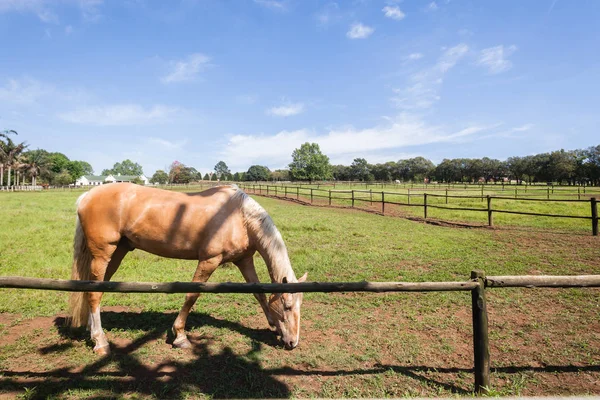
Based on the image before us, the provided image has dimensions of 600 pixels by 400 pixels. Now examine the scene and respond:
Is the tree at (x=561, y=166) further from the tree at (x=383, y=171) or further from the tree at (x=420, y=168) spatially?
the tree at (x=383, y=171)

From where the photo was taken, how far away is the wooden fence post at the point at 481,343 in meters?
2.64

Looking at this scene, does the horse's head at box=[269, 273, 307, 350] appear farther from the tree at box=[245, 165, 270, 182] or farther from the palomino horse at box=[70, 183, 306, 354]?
the tree at box=[245, 165, 270, 182]

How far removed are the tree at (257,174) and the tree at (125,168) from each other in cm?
6161

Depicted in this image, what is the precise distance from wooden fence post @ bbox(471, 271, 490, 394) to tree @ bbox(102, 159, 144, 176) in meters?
168

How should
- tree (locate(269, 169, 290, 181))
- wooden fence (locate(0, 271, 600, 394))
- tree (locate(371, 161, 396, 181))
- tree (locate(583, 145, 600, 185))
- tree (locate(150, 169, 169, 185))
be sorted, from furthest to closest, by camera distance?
1. tree (locate(371, 161, 396, 181))
2. tree (locate(269, 169, 290, 181))
3. tree (locate(150, 169, 169, 185))
4. tree (locate(583, 145, 600, 185))
5. wooden fence (locate(0, 271, 600, 394))

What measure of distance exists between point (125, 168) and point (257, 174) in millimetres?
78270

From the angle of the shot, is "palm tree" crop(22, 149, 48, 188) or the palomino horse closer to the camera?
the palomino horse

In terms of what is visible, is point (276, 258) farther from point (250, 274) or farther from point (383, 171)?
point (383, 171)

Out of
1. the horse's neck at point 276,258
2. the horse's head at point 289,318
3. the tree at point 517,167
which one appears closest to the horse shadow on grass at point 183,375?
the horse's head at point 289,318

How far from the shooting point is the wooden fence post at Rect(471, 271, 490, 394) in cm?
264

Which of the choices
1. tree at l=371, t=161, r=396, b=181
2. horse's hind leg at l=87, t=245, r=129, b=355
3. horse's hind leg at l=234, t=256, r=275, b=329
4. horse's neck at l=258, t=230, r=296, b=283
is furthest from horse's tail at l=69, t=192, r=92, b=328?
tree at l=371, t=161, r=396, b=181

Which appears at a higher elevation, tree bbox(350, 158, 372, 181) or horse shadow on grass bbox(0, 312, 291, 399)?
tree bbox(350, 158, 372, 181)

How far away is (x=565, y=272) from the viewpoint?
575 centimetres

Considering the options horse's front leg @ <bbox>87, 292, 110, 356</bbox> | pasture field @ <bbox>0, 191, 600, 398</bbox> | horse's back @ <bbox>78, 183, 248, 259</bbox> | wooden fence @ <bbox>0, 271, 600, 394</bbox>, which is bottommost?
pasture field @ <bbox>0, 191, 600, 398</bbox>
